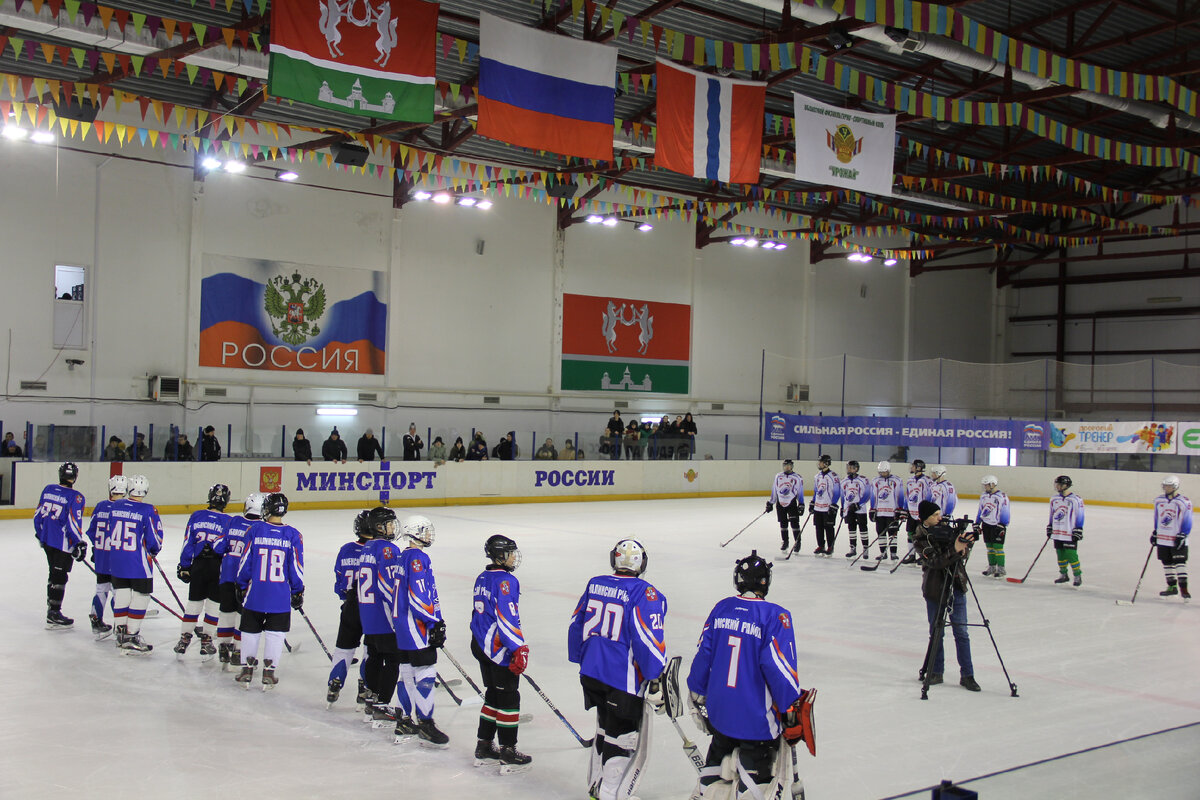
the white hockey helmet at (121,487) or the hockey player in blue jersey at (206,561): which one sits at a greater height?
the white hockey helmet at (121,487)

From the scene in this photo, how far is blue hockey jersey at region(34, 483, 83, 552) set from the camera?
853 centimetres

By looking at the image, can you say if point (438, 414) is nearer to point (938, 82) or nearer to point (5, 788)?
point (938, 82)

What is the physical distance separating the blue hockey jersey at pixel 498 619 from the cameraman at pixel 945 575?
3.40 metres

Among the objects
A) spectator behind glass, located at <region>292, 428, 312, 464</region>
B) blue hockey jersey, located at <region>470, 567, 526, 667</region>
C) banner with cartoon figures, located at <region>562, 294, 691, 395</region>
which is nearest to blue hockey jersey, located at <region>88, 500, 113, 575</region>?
blue hockey jersey, located at <region>470, 567, 526, 667</region>

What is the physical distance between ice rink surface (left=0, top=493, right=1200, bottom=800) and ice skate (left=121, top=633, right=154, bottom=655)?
0.10 meters

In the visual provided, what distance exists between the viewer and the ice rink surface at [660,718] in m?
5.07

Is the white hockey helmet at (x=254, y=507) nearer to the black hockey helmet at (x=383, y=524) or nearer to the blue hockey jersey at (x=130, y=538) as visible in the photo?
the blue hockey jersey at (x=130, y=538)

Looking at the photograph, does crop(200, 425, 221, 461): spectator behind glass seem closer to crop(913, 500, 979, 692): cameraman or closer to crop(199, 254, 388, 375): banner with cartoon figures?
crop(199, 254, 388, 375): banner with cartoon figures

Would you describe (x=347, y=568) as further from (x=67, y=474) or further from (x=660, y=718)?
(x=67, y=474)

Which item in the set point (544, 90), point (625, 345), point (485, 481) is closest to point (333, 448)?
point (485, 481)

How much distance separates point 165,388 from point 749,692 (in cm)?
1893

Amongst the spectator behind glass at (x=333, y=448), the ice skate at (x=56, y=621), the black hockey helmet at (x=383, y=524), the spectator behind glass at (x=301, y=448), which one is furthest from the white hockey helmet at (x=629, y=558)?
the spectator behind glass at (x=333, y=448)

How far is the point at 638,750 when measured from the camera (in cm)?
468

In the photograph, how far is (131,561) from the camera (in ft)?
25.4
